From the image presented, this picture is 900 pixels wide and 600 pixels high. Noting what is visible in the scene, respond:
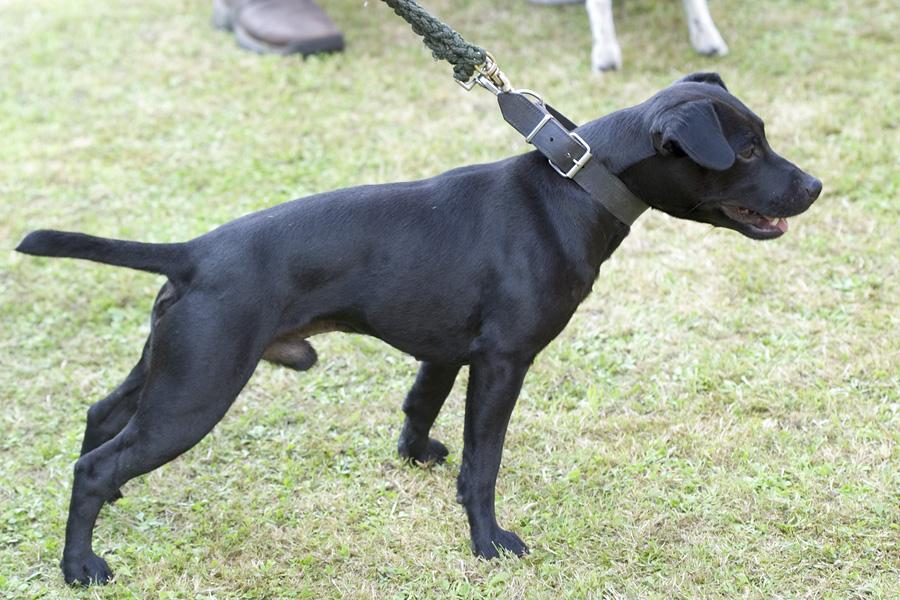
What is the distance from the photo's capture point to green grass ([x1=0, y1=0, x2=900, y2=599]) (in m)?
3.53

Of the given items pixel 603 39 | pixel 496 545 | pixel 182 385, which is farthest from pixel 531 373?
pixel 603 39

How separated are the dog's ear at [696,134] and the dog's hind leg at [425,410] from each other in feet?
3.63

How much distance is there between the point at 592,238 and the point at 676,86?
1.82 ft

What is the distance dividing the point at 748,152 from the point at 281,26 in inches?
214

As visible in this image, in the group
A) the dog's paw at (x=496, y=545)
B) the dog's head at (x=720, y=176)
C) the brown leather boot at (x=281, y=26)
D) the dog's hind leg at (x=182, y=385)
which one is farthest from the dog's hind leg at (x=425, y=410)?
the brown leather boot at (x=281, y=26)

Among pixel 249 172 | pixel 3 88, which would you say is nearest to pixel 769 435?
pixel 249 172

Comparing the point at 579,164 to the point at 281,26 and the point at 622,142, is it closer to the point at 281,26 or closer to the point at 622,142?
the point at 622,142

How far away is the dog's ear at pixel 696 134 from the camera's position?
3016 millimetres

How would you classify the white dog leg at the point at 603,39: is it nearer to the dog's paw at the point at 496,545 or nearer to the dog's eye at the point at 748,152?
the dog's eye at the point at 748,152

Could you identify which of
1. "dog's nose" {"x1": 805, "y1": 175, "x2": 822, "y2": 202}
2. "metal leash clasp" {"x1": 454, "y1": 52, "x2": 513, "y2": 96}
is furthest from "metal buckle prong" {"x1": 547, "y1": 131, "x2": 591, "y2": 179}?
"dog's nose" {"x1": 805, "y1": 175, "x2": 822, "y2": 202}

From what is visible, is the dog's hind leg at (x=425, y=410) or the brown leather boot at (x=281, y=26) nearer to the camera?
the dog's hind leg at (x=425, y=410)

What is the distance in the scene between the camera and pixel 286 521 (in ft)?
12.4

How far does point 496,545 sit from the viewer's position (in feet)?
11.6

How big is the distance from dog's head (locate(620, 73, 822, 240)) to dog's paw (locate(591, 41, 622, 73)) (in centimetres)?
403
